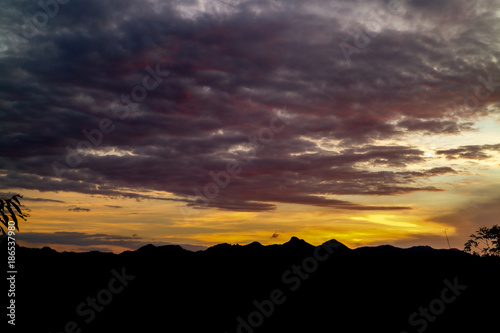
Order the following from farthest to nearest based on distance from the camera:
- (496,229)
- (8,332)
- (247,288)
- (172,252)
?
1. (172,252)
2. (496,229)
3. (247,288)
4. (8,332)

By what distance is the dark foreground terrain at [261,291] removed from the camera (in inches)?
1272

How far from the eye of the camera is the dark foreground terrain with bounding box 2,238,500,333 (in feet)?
106

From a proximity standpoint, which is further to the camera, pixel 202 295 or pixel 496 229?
pixel 496 229

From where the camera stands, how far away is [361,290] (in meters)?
36.2

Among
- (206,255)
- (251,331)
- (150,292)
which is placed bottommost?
(251,331)

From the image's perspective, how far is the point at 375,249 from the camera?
43.3m

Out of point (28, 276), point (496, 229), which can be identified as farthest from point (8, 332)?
point (496, 229)

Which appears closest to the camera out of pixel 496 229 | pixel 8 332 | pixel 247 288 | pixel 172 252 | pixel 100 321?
pixel 8 332

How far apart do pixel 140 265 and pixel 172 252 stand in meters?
4.12

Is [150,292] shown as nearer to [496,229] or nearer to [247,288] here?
[247,288]

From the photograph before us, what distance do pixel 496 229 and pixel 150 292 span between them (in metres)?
Answer: 38.0

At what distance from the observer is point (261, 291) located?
3641 centimetres

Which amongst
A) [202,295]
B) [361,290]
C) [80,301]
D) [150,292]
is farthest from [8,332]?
[361,290]

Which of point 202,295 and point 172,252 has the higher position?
point 172,252
